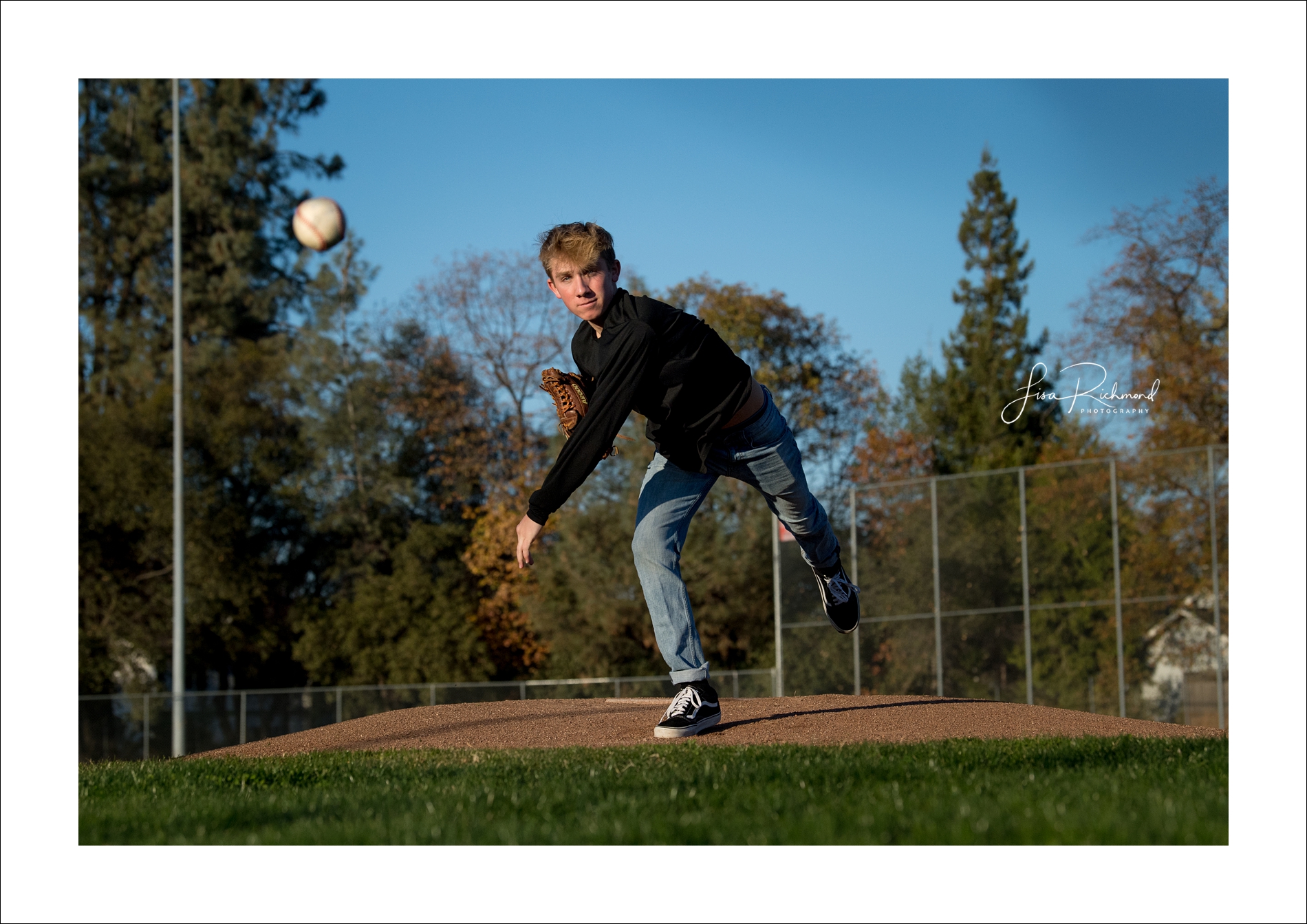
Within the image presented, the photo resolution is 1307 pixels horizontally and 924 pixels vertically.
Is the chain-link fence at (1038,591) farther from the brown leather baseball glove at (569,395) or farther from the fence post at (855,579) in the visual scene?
the brown leather baseball glove at (569,395)

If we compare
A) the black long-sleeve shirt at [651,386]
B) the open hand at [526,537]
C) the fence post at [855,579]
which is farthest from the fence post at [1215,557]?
the open hand at [526,537]

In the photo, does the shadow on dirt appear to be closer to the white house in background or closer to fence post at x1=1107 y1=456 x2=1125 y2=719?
fence post at x1=1107 y1=456 x2=1125 y2=719

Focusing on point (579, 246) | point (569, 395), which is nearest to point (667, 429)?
point (569, 395)

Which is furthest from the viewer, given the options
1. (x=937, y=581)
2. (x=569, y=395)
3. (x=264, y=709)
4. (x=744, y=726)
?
(x=264, y=709)

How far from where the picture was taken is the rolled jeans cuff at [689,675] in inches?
224

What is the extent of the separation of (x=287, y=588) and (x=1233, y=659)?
2925 cm

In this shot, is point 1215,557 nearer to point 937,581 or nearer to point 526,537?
point 937,581

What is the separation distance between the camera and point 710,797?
3.67 meters

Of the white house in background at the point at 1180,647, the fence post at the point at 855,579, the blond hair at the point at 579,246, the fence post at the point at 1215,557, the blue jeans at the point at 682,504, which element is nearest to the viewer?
the blond hair at the point at 579,246

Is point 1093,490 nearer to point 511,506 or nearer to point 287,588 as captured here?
point 511,506

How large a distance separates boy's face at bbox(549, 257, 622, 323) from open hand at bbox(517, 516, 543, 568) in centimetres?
96

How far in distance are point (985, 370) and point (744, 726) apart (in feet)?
99.9

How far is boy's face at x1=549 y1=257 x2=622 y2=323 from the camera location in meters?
5.02

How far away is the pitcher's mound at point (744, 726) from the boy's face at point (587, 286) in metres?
2.01
